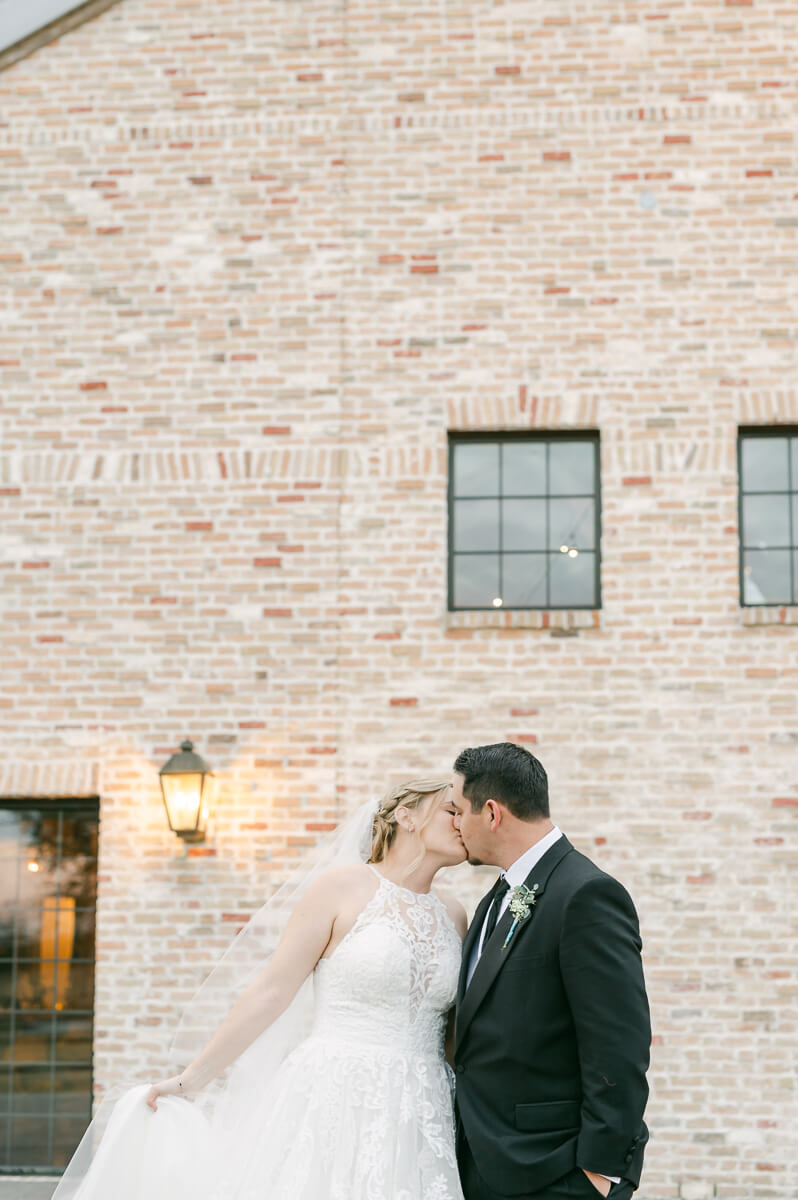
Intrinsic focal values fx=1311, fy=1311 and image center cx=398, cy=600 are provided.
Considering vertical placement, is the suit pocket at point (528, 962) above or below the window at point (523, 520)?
below

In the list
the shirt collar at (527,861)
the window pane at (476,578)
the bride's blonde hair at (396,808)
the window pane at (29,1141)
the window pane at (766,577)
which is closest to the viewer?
the shirt collar at (527,861)

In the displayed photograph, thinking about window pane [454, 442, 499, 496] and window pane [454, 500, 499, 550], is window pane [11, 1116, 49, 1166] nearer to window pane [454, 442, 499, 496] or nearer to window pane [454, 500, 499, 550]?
window pane [454, 500, 499, 550]

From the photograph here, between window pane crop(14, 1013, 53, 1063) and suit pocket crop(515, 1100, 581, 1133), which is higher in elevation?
suit pocket crop(515, 1100, 581, 1133)

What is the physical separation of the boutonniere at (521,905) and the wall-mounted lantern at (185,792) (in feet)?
12.7

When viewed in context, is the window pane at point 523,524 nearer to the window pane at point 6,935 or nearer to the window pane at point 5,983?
the window pane at point 6,935

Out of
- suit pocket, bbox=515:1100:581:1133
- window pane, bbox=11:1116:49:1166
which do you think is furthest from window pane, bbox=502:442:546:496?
suit pocket, bbox=515:1100:581:1133

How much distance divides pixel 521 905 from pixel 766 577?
4.43 metres

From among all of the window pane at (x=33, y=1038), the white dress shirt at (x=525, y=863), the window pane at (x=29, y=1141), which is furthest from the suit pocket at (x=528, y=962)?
the window pane at (x=29, y=1141)

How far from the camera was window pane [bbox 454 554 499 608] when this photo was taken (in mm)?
7727

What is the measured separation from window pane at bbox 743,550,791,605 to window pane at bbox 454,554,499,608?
1.46m

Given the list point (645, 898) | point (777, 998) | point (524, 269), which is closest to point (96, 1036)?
point (645, 898)

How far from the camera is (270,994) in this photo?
4156 millimetres

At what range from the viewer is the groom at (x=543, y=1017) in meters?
3.45

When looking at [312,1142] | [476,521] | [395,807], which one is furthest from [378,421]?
[312,1142]
